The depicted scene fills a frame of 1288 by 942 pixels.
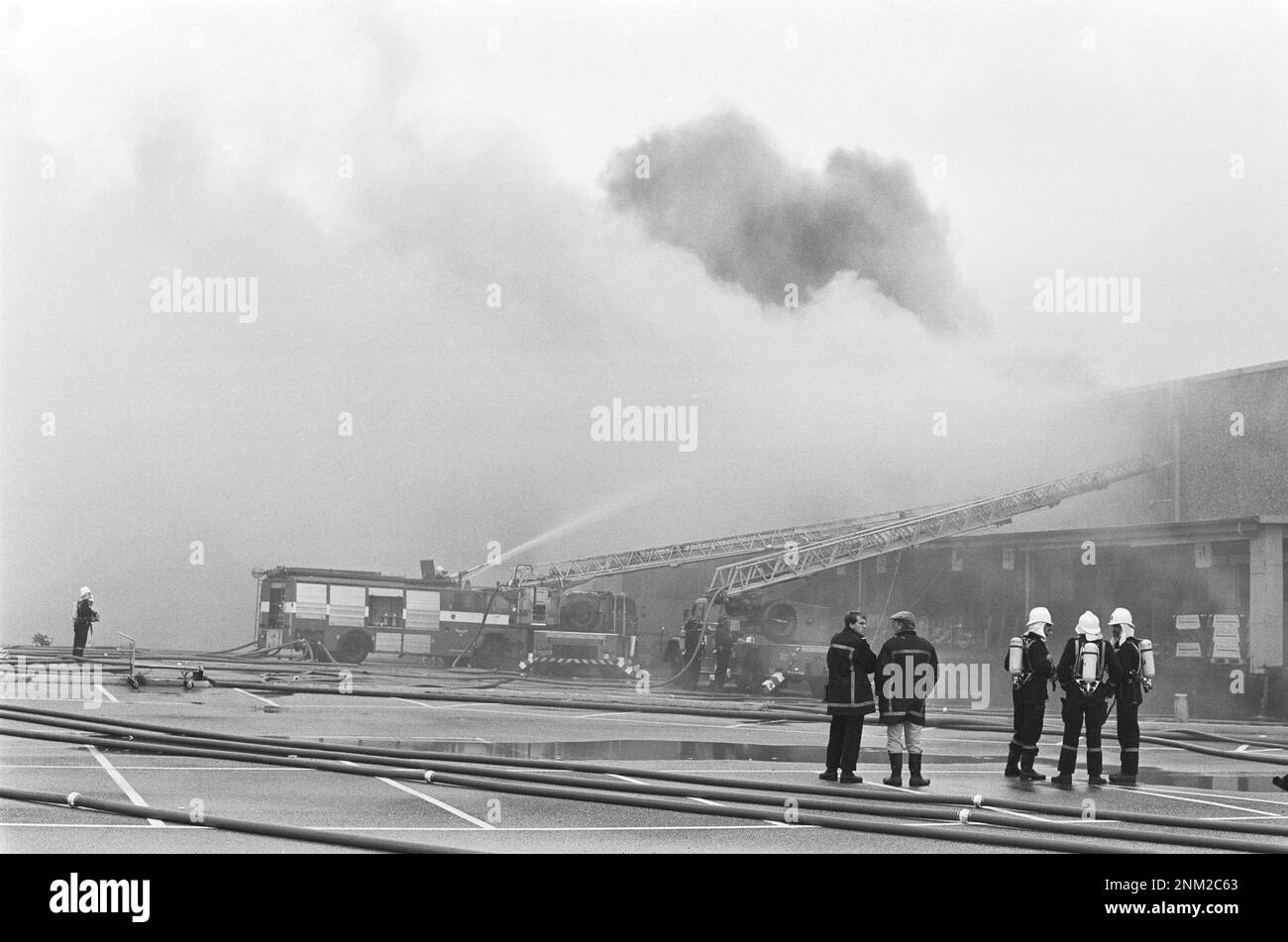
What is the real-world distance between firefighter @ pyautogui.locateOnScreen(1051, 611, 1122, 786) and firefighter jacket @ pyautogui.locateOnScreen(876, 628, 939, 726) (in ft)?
5.34

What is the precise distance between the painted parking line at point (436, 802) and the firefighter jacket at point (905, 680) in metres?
4.15

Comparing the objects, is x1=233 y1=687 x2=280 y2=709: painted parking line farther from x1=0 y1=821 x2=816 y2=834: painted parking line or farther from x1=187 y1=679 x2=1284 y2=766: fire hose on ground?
x1=0 y1=821 x2=816 y2=834: painted parking line

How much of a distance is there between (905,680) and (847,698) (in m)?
0.53

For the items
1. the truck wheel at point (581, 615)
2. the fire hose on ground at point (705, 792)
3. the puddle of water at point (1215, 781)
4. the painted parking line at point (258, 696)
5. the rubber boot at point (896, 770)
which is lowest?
the puddle of water at point (1215, 781)

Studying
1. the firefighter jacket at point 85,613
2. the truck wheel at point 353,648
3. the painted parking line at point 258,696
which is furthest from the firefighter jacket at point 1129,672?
the truck wheel at point 353,648

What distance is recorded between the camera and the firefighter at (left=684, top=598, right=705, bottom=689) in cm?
2888

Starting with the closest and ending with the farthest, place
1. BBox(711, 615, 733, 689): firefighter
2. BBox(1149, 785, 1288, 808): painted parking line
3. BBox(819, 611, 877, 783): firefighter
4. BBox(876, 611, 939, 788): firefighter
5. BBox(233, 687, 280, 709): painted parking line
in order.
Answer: BBox(876, 611, 939, 788): firefighter
BBox(819, 611, 877, 783): firefighter
BBox(1149, 785, 1288, 808): painted parking line
BBox(233, 687, 280, 709): painted parking line
BBox(711, 615, 733, 689): firefighter

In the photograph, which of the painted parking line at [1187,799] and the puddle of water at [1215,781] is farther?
the puddle of water at [1215,781]

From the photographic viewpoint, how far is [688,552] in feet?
105

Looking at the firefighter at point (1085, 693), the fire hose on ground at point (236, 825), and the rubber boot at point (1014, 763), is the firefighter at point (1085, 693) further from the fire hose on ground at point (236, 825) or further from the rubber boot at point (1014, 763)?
the fire hose on ground at point (236, 825)

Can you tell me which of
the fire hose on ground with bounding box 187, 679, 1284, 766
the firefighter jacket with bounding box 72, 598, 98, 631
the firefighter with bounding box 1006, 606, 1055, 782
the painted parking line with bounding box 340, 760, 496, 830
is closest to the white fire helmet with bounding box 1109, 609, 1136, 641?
the firefighter with bounding box 1006, 606, 1055, 782

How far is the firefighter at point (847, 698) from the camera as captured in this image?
40.8 ft
